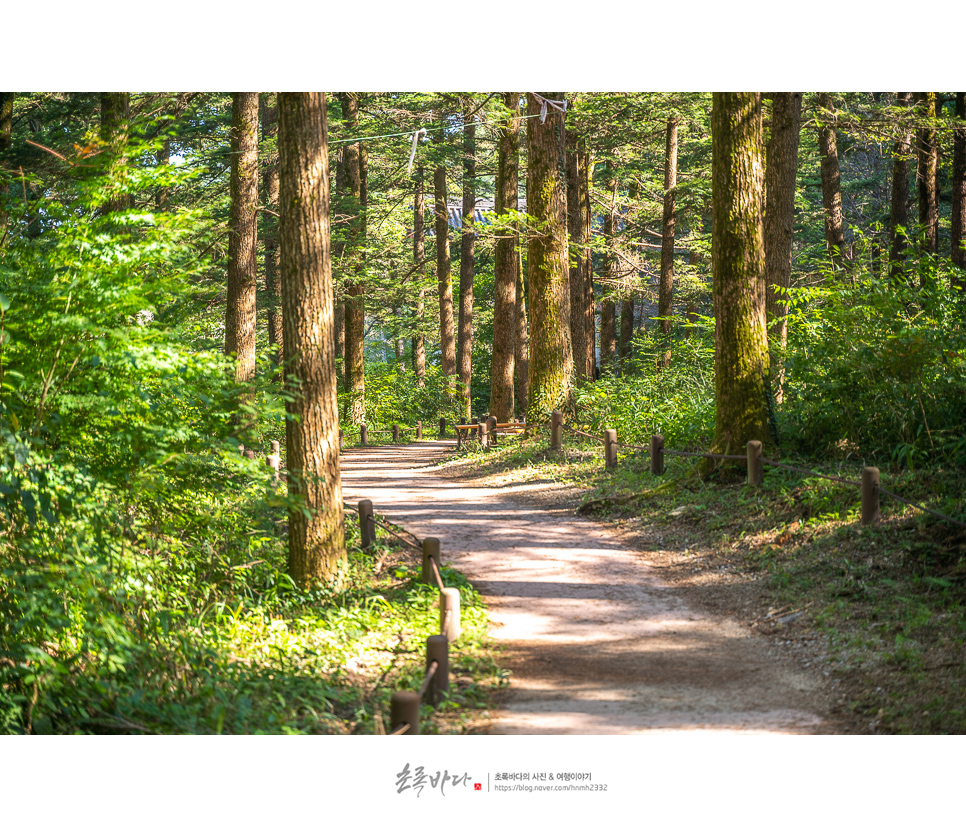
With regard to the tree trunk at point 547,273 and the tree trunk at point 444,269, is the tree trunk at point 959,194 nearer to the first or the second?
the tree trunk at point 547,273

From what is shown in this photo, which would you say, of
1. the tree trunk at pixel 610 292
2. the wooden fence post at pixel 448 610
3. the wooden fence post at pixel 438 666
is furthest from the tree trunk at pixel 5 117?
the tree trunk at pixel 610 292

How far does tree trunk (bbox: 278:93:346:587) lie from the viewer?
24.9 feet

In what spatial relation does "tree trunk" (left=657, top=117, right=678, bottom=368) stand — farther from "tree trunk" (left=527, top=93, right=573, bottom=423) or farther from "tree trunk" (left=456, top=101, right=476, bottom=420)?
"tree trunk" (left=456, top=101, right=476, bottom=420)

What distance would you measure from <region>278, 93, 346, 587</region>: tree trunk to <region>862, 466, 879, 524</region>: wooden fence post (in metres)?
5.62

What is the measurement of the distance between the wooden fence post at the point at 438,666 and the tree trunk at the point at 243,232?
10704mm

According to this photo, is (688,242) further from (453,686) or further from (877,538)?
(453,686)

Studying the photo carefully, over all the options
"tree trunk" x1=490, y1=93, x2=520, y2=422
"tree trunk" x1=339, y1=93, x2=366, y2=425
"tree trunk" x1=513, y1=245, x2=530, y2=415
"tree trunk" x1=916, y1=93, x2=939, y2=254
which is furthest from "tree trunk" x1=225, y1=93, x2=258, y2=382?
"tree trunk" x1=916, y1=93, x2=939, y2=254

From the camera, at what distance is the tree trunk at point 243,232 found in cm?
1477

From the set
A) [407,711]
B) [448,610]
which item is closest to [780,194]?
[448,610]

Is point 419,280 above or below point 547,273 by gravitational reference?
above

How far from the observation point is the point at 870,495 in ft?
26.3

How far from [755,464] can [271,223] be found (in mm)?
15411

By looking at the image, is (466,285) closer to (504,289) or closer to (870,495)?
(504,289)
